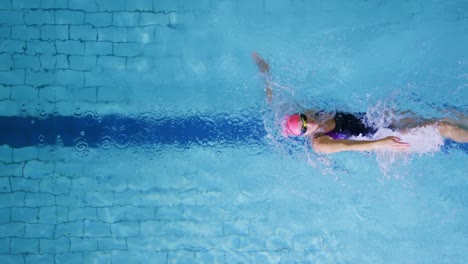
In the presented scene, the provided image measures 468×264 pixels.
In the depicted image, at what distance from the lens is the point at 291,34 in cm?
427

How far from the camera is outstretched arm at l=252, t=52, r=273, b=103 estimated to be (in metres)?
4.25

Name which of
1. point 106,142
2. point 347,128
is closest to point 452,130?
point 347,128

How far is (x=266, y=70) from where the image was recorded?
14.1 feet

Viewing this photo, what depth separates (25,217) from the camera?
4.18 metres

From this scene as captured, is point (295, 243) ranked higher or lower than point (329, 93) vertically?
lower

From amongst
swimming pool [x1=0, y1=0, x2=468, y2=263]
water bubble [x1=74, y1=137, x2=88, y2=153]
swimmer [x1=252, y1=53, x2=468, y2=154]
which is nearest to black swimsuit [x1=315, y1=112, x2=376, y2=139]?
swimmer [x1=252, y1=53, x2=468, y2=154]

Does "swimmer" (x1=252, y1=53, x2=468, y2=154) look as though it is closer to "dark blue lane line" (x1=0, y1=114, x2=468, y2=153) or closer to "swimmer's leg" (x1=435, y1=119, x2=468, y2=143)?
"swimmer's leg" (x1=435, y1=119, x2=468, y2=143)

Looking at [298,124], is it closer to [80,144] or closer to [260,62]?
[260,62]

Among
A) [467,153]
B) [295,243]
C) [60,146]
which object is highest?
[467,153]

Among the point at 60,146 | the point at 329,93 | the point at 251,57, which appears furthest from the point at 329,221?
the point at 60,146

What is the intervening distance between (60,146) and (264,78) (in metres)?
2.10

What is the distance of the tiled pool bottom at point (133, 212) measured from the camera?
4.17 meters

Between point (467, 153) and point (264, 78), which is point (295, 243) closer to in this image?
point (264, 78)

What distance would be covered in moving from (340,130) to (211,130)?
126cm
